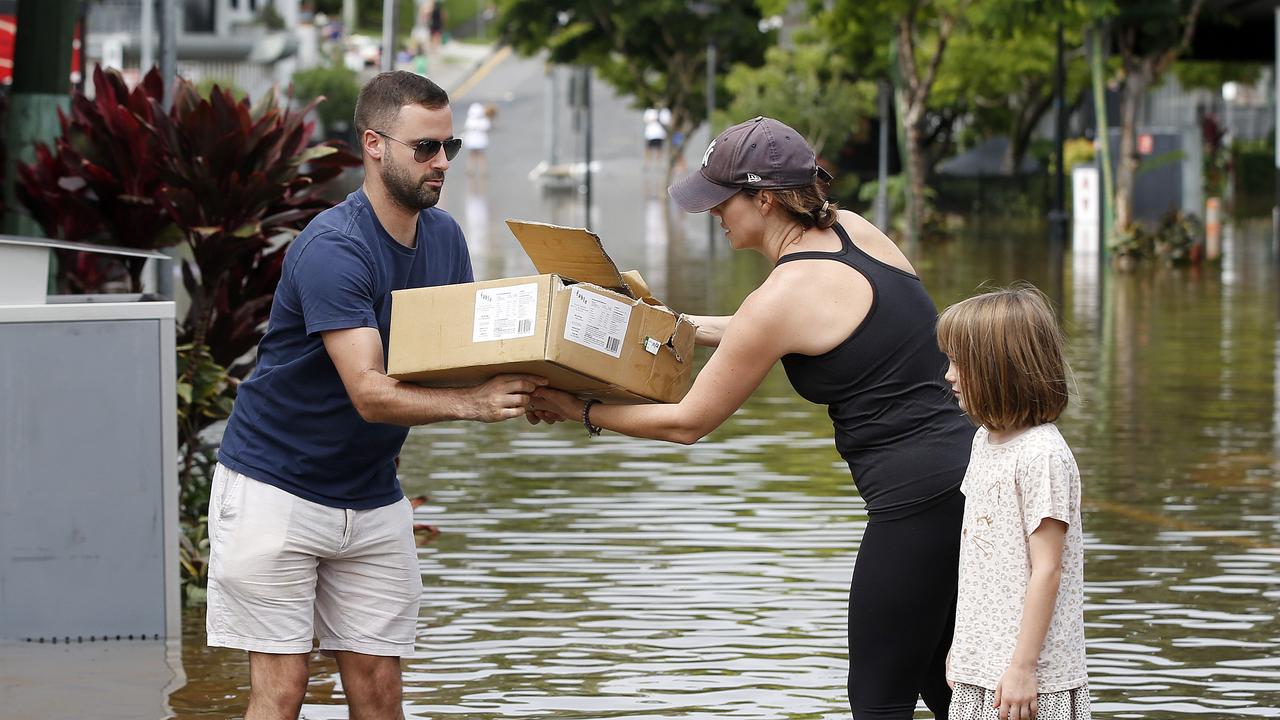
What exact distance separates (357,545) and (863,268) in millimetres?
1354

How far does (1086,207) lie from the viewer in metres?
30.5

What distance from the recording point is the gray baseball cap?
444 centimetres

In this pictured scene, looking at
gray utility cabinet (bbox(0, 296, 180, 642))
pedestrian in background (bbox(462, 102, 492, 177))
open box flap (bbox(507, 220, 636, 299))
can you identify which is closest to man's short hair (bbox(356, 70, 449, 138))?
open box flap (bbox(507, 220, 636, 299))

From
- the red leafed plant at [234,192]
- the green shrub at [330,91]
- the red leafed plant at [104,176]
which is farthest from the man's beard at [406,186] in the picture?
the green shrub at [330,91]

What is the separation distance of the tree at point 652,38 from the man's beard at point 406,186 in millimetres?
48041

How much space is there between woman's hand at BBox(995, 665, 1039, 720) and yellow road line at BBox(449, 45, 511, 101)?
7313 centimetres

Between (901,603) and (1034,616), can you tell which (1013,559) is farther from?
(901,603)

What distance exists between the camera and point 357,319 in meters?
Answer: 4.50

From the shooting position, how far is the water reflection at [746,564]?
21.1ft

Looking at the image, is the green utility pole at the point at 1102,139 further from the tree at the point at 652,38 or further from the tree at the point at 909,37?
the tree at the point at 652,38

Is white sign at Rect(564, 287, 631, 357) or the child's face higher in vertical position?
white sign at Rect(564, 287, 631, 357)

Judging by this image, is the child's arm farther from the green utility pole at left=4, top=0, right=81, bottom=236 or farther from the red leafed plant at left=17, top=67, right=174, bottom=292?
the green utility pole at left=4, top=0, right=81, bottom=236

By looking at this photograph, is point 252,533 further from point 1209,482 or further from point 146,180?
point 1209,482

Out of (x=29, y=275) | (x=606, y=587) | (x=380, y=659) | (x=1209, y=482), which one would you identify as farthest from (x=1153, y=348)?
(x=380, y=659)
